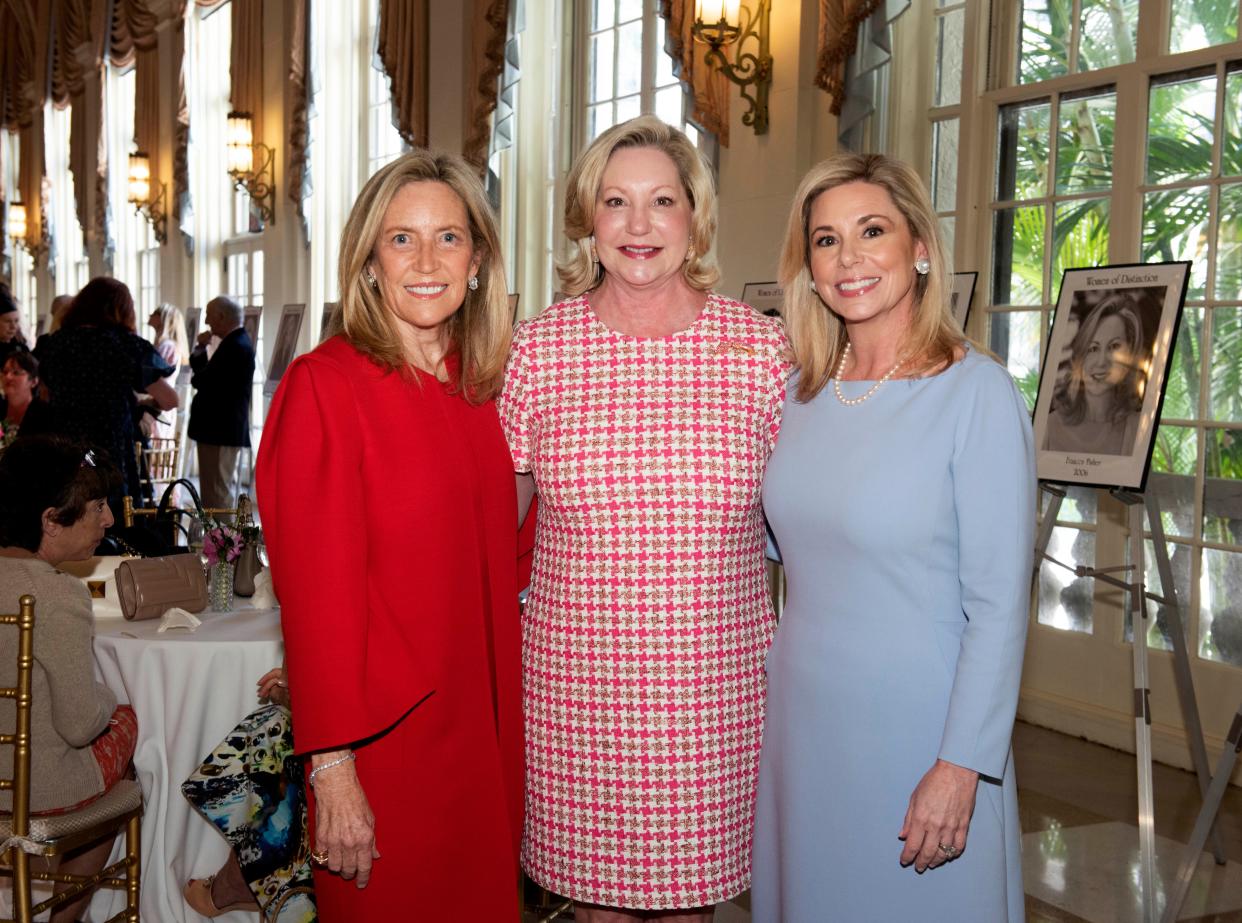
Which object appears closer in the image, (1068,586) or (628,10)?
(1068,586)

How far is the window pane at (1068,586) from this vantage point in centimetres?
508

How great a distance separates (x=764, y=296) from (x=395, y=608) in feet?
12.3

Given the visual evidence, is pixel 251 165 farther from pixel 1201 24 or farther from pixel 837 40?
pixel 1201 24

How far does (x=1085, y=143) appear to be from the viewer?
498 centimetres

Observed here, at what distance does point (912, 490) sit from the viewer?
193 centimetres

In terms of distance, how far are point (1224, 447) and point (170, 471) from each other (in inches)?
358

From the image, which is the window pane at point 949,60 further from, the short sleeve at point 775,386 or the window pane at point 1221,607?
the short sleeve at point 775,386

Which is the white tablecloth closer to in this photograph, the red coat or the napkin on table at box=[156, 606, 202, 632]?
the napkin on table at box=[156, 606, 202, 632]

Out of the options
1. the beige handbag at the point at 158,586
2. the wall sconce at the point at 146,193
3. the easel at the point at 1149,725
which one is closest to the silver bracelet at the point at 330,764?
the beige handbag at the point at 158,586

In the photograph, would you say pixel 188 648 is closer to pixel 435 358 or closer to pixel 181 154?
pixel 435 358

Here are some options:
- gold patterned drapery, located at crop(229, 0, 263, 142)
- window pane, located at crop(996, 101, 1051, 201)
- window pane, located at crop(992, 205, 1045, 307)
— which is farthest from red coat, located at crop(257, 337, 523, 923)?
gold patterned drapery, located at crop(229, 0, 263, 142)

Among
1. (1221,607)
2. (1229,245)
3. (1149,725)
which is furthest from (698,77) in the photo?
(1149,725)

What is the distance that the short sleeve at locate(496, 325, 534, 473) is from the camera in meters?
2.33

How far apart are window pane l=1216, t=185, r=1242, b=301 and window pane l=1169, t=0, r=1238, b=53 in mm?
545
